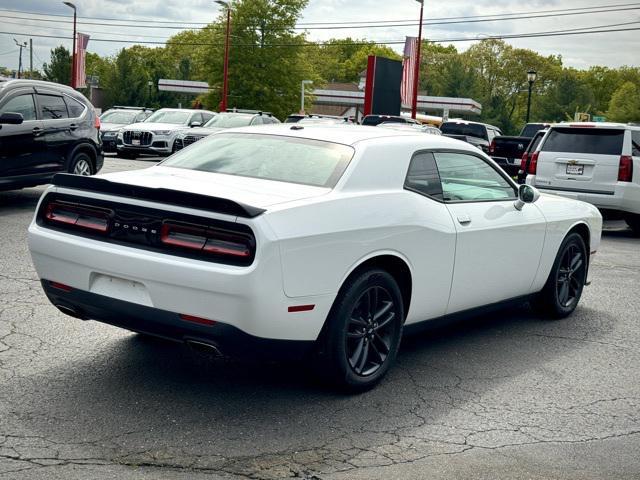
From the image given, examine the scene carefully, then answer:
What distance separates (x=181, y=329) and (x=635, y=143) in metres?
11.5

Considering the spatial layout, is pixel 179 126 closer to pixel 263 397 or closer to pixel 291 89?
pixel 263 397

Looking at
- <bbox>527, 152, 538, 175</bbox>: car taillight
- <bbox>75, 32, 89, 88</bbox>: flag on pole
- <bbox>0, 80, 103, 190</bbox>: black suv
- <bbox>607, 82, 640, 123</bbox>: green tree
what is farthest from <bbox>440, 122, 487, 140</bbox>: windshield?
<bbox>607, 82, 640, 123</bbox>: green tree

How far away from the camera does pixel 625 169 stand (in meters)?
14.1

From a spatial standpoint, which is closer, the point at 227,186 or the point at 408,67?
the point at 227,186

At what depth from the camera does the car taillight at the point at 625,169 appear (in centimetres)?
1405

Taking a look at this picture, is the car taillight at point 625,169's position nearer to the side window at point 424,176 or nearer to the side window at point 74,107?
the side window at point 74,107

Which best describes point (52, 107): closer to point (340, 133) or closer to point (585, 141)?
point (340, 133)

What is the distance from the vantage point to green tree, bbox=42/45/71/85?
71.1 metres

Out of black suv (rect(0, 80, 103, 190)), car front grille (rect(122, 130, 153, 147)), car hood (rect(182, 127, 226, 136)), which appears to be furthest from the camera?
car front grille (rect(122, 130, 153, 147))

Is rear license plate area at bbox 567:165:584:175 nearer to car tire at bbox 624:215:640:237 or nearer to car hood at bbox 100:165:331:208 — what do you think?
car tire at bbox 624:215:640:237

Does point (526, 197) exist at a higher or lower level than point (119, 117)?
higher

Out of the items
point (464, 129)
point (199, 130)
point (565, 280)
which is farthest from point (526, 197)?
point (464, 129)

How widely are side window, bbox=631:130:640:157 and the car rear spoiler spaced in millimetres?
11121

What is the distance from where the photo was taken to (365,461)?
13.8 feet
